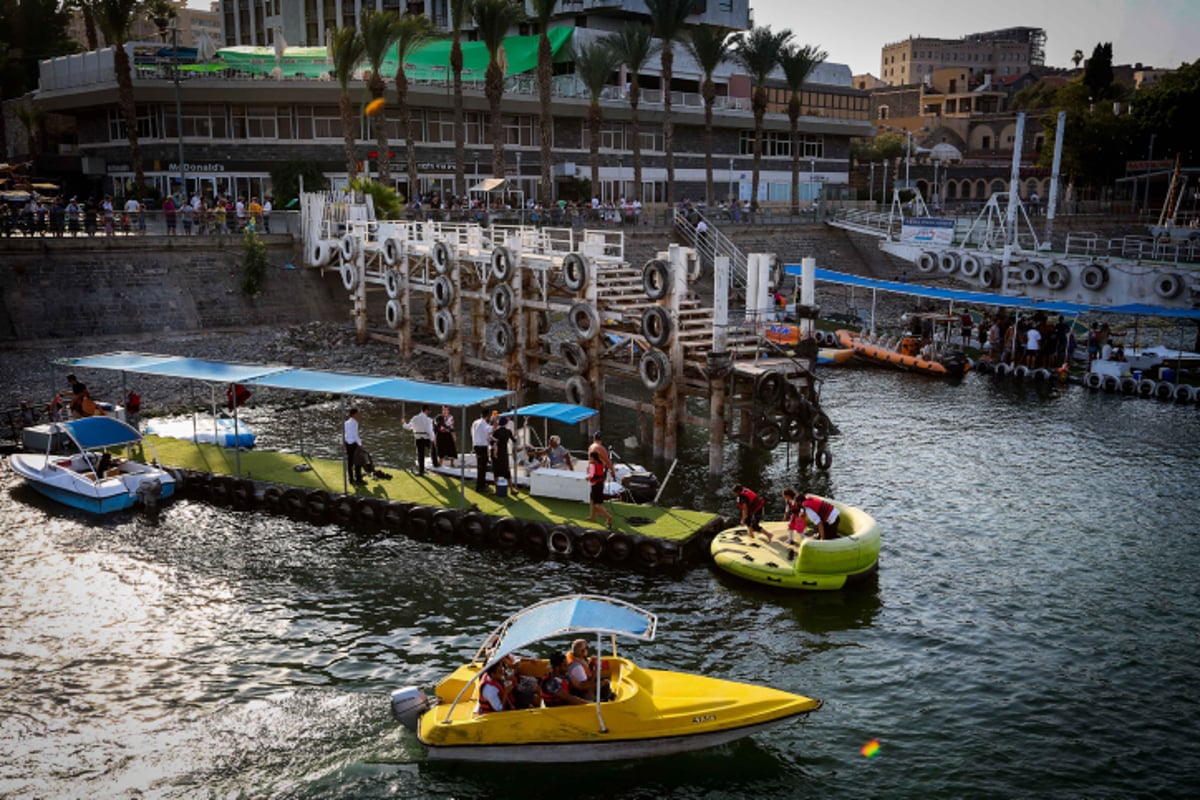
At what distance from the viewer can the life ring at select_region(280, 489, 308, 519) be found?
23766 mm

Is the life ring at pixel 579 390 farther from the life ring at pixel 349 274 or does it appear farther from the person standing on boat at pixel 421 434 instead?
the life ring at pixel 349 274

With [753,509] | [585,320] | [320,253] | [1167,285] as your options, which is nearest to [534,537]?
[753,509]

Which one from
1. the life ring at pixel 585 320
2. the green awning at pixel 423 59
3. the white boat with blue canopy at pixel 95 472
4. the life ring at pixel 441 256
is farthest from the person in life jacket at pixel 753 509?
the green awning at pixel 423 59

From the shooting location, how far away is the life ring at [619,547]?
2048cm

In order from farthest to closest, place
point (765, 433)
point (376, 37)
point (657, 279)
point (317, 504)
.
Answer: point (376, 37), point (657, 279), point (765, 433), point (317, 504)

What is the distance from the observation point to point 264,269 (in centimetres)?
4409

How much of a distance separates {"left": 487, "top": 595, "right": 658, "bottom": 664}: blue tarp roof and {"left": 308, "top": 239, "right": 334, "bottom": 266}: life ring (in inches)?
1285

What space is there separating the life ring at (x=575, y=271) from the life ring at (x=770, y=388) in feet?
21.5

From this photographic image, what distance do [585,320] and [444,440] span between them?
677 centimetres

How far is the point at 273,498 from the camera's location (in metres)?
24.1

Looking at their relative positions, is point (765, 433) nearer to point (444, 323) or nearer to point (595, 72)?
point (444, 323)

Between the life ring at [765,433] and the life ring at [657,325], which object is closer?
the life ring at [765,433]

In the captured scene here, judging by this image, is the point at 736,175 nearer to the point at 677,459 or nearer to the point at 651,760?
the point at 677,459

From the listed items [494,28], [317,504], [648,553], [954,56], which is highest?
[954,56]
